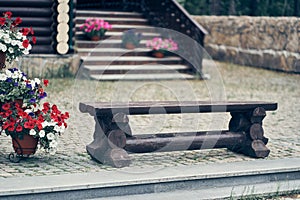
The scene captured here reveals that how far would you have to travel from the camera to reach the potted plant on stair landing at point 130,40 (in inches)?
571

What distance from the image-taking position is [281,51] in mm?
16016

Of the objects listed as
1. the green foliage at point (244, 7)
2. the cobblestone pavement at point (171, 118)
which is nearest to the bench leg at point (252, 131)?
the cobblestone pavement at point (171, 118)

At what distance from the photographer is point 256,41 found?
56.2 feet

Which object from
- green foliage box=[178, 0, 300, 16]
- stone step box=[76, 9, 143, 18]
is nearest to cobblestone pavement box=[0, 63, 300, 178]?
stone step box=[76, 9, 143, 18]

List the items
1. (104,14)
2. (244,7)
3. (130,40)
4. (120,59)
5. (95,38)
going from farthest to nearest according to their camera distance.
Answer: (244,7) < (104,14) < (130,40) < (95,38) < (120,59)

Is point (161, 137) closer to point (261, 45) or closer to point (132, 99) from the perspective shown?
point (132, 99)

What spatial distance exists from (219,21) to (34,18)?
721 centimetres

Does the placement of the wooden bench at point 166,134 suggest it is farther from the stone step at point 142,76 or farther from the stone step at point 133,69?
the stone step at point 133,69

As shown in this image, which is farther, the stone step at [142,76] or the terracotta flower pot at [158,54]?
the terracotta flower pot at [158,54]

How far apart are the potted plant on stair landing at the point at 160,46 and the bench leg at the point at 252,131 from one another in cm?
768

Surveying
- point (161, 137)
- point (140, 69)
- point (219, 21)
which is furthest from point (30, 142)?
point (219, 21)

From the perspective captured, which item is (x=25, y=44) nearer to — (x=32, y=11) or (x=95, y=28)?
(x=32, y=11)

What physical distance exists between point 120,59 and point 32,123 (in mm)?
8222

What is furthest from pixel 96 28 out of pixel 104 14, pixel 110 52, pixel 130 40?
pixel 104 14
